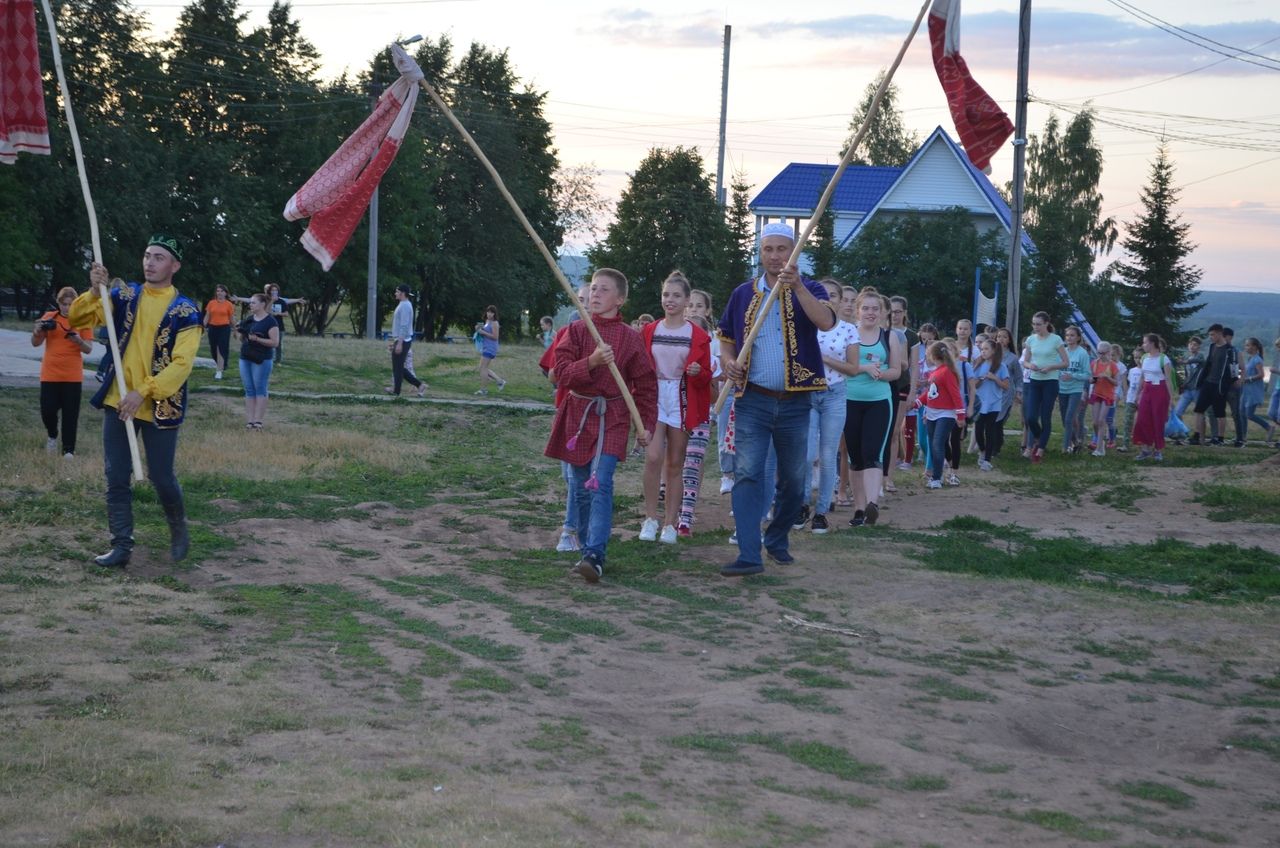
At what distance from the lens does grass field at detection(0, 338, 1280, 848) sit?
169 inches

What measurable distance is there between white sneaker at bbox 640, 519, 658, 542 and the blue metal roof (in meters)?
47.9

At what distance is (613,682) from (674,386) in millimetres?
4367

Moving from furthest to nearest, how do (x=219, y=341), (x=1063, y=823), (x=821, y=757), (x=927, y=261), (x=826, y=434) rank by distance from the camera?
(x=927, y=261) < (x=219, y=341) < (x=826, y=434) < (x=821, y=757) < (x=1063, y=823)

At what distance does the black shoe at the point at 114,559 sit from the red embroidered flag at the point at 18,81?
3251 millimetres

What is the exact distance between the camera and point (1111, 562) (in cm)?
997

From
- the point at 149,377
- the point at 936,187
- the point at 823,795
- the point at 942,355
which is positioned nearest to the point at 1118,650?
the point at 823,795

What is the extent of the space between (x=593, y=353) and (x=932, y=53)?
10.9ft

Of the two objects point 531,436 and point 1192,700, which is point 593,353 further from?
point 531,436

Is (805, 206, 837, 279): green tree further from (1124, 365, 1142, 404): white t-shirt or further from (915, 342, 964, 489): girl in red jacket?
(915, 342, 964, 489): girl in red jacket

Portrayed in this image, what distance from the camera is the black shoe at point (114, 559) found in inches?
315

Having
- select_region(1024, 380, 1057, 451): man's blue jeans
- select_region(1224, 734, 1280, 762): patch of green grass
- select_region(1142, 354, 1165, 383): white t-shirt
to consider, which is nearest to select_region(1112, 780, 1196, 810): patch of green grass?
select_region(1224, 734, 1280, 762): patch of green grass

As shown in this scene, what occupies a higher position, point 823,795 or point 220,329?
point 220,329

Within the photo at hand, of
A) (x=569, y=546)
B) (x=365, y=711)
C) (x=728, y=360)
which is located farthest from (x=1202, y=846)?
(x=569, y=546)

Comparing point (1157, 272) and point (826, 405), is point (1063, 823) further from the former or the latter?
point (1157, 272)
